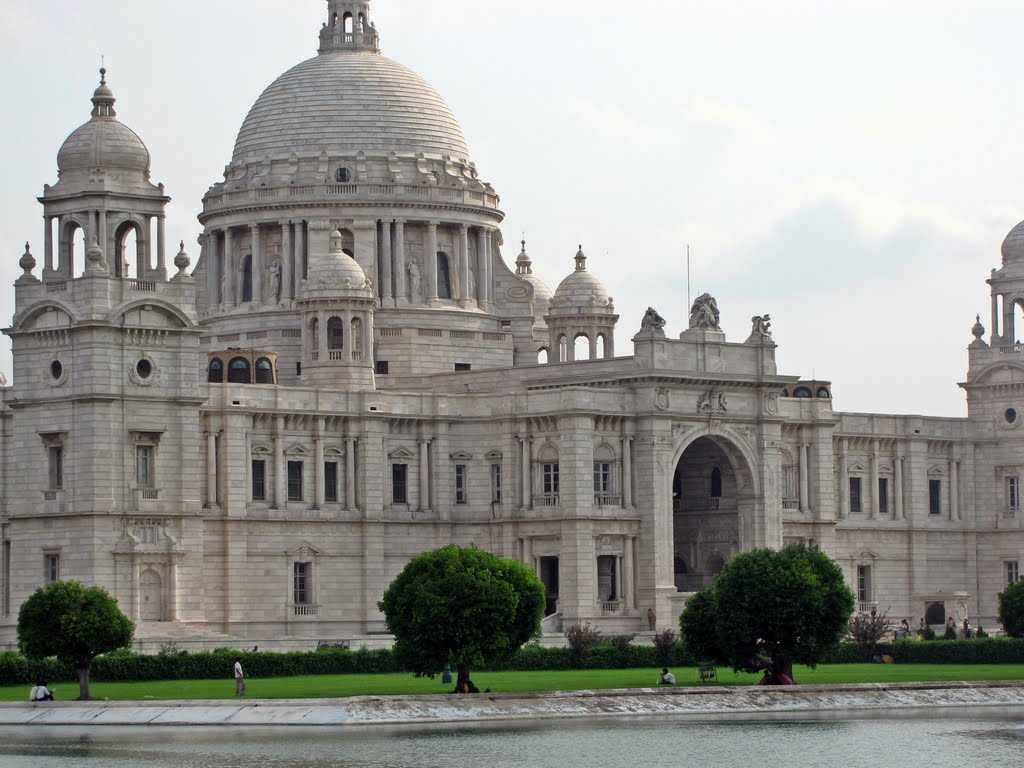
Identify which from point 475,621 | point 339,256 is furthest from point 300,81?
point 475,621

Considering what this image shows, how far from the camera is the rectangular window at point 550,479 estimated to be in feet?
404

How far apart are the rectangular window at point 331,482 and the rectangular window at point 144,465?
11.9 meters

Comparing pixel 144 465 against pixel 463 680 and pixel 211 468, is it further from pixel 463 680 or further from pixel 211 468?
pixel 463 680

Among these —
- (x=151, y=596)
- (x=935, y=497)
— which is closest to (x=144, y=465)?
(x=151, y=596)

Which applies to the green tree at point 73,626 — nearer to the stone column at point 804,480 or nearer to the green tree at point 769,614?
the green tree at point 769,614

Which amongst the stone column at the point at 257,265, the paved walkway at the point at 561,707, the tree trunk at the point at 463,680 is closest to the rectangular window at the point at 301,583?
the stone column at the point at 257,265

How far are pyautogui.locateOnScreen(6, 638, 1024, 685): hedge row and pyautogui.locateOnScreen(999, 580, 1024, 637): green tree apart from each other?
1228 millimetres

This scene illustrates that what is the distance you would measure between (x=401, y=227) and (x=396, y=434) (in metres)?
17.1

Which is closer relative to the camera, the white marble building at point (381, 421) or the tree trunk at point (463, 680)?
the tree trunk at point (463, 680)

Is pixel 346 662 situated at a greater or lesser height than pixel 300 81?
lesser

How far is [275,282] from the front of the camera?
454 ft

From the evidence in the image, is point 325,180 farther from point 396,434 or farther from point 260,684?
point 260,684

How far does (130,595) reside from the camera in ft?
358

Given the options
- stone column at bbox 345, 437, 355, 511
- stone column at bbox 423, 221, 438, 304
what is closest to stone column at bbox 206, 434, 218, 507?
stone column at bbox 345, 437, 355, 511
